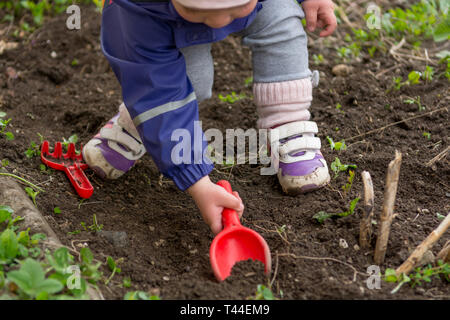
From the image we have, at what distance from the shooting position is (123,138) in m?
2.16

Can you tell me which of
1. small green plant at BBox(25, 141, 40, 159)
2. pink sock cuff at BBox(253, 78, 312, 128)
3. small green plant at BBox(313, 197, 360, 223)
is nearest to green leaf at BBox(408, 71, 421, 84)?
pink sock cuff at BBox(253, 78, 312, 128)

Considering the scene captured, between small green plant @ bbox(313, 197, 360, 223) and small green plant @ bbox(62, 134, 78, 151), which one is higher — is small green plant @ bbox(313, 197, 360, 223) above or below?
above

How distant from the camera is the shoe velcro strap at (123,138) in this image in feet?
7.07

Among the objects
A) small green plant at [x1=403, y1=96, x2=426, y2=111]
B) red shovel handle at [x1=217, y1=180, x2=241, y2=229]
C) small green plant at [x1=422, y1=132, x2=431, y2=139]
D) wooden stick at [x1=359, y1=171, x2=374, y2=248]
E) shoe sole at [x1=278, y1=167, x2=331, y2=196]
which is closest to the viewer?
wooden stick at [x1=359, y1=171, x2=374, y2=248]

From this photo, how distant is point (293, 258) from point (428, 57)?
1600 millimetres

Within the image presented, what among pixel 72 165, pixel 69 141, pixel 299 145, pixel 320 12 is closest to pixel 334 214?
pixel 299 145

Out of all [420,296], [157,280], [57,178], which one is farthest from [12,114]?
[420,296]

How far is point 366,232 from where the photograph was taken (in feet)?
5.41

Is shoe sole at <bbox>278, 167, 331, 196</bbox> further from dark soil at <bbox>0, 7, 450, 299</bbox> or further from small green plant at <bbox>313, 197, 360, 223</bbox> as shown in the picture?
small green plant at <bbox>313, 197, 360, 223</bbox>

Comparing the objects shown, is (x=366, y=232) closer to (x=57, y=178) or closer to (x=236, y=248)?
(x=236, y=248)

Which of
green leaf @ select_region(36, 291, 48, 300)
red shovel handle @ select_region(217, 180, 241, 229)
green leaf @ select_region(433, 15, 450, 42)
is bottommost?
red shovel handle @ select_region(217, 180, 241, 229)

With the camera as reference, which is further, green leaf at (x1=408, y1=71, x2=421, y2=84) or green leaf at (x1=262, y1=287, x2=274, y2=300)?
green leaf at (x1=408, y1=71, x2=421, y2=84)

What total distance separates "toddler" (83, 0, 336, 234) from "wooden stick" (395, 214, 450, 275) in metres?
0.50

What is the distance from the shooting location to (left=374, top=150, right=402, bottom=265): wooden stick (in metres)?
1.49
